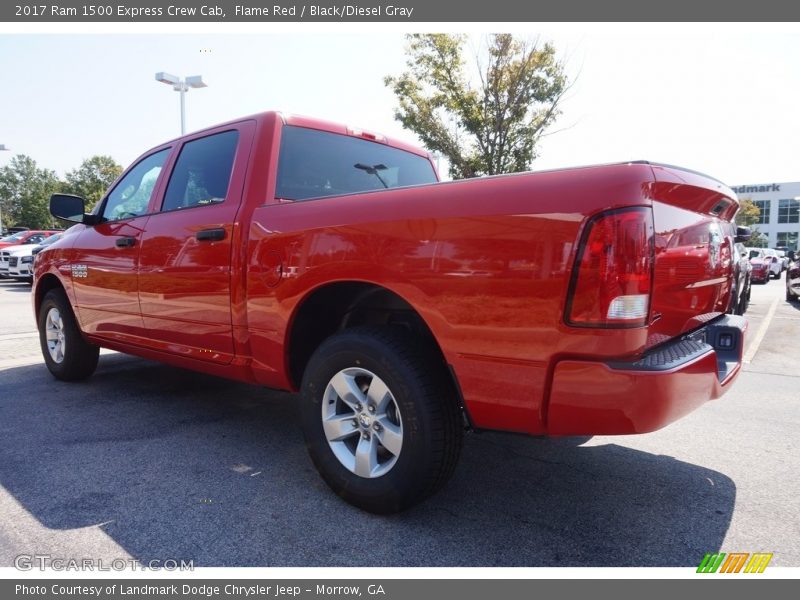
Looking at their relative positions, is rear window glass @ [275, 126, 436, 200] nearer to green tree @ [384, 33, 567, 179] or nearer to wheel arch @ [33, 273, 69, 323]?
wheel arch @ [33, 273, 69, 323]

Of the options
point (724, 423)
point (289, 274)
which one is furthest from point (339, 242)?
point (724, 423)

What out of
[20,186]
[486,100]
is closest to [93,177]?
[20,186]

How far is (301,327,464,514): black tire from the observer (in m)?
2.26

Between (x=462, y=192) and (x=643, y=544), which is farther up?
(x=462, y=192)

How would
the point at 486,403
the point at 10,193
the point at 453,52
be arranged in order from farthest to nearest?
the point at 10,193, the point at 453,52, the point at 486,403

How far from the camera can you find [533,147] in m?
13.1

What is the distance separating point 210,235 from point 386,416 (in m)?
1.53

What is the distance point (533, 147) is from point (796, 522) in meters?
11.7

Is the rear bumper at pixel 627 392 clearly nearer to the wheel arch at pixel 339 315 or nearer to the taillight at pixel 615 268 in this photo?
the taillight at pixel 615 268

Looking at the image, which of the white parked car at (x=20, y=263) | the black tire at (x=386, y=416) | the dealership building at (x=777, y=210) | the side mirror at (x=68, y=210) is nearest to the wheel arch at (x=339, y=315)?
the black tire at (x=386, y=416)

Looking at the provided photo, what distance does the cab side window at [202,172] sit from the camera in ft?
10.9

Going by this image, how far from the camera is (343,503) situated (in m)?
2.59

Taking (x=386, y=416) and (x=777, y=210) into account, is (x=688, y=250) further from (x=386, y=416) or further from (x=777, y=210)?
(x=777, y=210)

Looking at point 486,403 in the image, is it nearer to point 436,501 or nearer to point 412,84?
point 436,501
